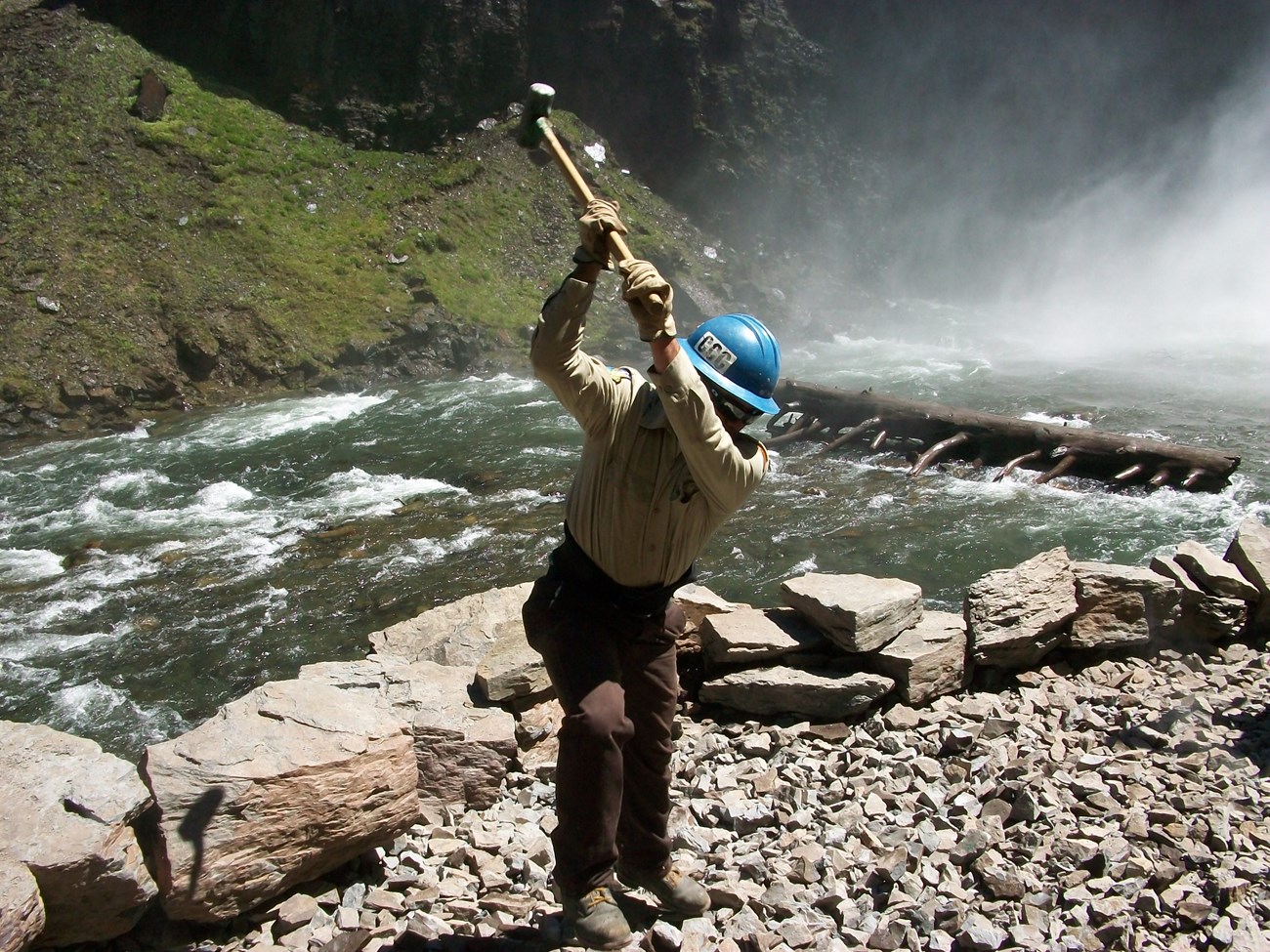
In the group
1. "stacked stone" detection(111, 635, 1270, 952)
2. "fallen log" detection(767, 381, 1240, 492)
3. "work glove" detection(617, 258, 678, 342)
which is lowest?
"stacked stone" detection(111, 635, 1270, 952)

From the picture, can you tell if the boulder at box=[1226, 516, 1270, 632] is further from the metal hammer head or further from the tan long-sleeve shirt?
the metal hammer head

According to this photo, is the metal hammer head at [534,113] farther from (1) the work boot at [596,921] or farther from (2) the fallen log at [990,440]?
(2) the fallen log at [990,440]

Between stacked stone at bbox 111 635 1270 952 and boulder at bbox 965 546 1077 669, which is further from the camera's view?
boulder at bbox 965 546 1077 669

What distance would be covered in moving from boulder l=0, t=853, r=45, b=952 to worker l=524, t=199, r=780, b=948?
1.68 m

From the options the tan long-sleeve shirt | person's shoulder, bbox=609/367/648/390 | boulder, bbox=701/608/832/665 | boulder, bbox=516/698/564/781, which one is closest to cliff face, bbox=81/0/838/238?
boulder, bbox=701/608/832/665

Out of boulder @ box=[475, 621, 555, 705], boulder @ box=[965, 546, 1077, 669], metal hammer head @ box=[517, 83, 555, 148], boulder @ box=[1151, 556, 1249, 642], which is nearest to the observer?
metal hammer head @ box=[517, 83, 555, 148]

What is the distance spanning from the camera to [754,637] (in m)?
5.71

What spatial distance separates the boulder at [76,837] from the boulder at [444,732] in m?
1.25

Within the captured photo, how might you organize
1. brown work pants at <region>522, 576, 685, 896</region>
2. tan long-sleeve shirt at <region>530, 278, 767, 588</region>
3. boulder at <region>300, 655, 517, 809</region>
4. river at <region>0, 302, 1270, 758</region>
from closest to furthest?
tan long-sleeve shirt at <region>530, 278, 767, 588</region>
brown work pants at <region>522, 576, 685, 896</region>
boulder at <region>300, 655, 517, 809</region>
river at <region>0, 302, 1270, 758</region>

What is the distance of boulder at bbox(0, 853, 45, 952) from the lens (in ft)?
9.30

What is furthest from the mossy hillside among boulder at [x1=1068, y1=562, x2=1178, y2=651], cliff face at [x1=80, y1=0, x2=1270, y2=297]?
boulder at [x1=1068, y1=562, x2=1178, y2=651]

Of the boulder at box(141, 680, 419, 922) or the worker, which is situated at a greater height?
the worker

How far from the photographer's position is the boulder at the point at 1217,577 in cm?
655

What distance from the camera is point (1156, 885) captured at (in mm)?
3766
